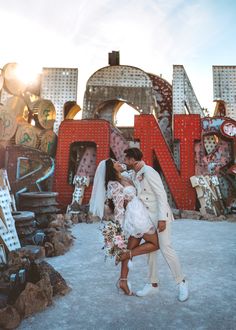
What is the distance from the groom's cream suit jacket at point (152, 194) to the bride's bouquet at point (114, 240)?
0.36 m

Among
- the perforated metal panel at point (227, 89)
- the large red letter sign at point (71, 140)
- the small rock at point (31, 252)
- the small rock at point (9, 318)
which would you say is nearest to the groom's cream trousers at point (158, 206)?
the small rock at point (9, 318)

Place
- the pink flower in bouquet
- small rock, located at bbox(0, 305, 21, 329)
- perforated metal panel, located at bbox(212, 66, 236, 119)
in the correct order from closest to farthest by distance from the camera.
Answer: small rock, located at bbox(0, 305, 21, 329), the pink flower in bouquet, perforated metal panel, located at bbox(212, 66, 236, 119)

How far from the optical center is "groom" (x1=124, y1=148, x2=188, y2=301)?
2701 millimetres

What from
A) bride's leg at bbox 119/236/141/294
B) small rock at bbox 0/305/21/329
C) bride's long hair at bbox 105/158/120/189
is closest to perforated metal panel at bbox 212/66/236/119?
bride's long hair at bbox 105/158/120/189

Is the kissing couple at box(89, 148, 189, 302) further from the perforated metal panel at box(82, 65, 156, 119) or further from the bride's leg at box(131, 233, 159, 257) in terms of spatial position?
the perforated metal panel at box(82, 65, 156, 119)

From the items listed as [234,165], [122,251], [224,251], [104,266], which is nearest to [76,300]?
[122,251]

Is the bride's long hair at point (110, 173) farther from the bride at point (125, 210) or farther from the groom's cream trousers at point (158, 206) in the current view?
the groom's cream trousers at point (158, 206)

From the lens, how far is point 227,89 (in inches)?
393

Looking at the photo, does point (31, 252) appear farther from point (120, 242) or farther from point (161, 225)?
point (161, 225)

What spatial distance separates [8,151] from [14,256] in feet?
16.8

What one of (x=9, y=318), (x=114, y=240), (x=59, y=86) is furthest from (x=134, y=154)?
(x=59, y=86)

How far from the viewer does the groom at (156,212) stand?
2701 mm

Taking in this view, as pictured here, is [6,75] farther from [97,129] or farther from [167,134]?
[167,134]

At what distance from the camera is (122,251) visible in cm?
276
